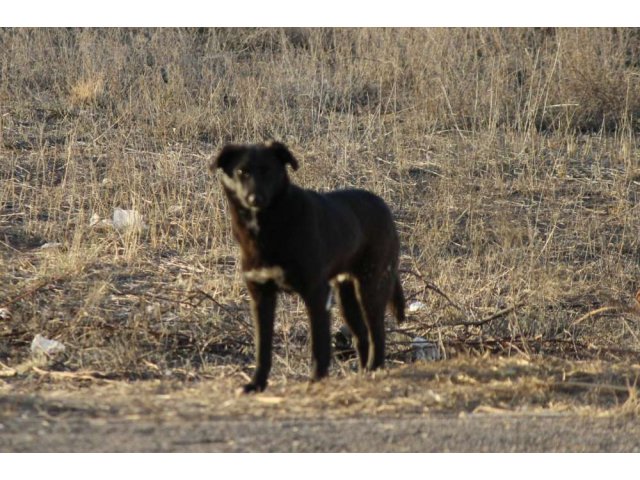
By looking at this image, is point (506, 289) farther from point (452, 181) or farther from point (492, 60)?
point (492, 60)

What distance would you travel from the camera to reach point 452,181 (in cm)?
1290

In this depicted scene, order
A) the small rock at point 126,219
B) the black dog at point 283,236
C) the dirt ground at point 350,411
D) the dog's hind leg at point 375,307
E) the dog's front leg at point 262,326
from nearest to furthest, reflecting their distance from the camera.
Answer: the dirt ground at point 350,411, the black dog at point 283,236, the dog's front leg at point 262,326, the dog's hind leg at point 375,307, the small rock at point 126,219

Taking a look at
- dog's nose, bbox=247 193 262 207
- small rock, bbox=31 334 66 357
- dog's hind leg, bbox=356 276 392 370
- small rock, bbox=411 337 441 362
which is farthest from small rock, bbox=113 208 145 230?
dog's nose, bbox=247 193 262 207

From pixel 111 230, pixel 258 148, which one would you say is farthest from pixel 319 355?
pixel 111 230

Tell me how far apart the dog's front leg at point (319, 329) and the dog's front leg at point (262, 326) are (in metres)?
0.25

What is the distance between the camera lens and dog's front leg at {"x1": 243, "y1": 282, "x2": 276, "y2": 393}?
23.3ft

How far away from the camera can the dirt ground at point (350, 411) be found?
5.94 m

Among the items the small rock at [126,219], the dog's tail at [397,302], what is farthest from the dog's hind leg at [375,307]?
the small rock at [126,219]

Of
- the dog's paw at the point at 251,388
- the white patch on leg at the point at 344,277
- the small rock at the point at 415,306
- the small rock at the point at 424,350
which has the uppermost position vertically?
the white patch on leg at the point at 344,277

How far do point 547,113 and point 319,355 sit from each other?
8.36 meters

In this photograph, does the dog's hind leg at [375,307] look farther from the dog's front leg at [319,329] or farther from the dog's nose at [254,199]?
the dog's nose at [254,199]

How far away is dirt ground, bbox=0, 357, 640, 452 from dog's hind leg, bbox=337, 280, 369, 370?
40cm

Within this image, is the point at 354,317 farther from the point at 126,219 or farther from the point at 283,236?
the point at 126,219

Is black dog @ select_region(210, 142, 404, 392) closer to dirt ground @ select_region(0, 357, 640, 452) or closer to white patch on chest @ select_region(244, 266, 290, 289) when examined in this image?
white patch on chest @ select_region(244, 266, 290, 289)
